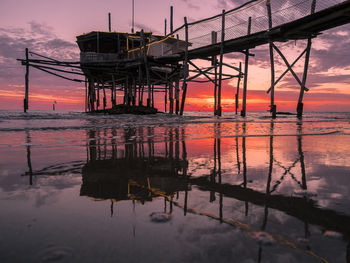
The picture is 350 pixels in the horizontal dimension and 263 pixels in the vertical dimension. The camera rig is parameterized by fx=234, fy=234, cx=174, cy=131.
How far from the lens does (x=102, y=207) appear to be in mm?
1214

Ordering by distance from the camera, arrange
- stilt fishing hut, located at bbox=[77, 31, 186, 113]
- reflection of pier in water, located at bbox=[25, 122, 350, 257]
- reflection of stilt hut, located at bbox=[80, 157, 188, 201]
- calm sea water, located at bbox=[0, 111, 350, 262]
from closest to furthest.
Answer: calm sea water, located at bbox=[0, 111, 350, 262] → reflection of pier in water, located at bbox=[25, 122, 350, 257] → reflection of stilt hut, located at bbox=[80, 157, 188, 201] → stilt fishing hut, located at bbox=[77, 31, 186, 113]

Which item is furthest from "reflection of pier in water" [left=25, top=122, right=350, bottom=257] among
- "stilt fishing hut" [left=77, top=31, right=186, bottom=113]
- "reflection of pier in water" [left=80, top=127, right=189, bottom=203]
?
"stilt fishing hut" [left=77, top=31, right=186, bottom=113]

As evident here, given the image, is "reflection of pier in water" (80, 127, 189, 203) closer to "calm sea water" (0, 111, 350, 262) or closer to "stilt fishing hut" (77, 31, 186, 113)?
"calm sea water" (0, 111, 350, 262)

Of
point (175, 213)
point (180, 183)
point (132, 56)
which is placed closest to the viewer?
point (175, 213)

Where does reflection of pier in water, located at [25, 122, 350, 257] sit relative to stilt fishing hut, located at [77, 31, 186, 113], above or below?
below

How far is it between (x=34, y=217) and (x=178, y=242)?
27.3 inches

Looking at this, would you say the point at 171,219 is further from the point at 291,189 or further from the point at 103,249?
the point at 291,189

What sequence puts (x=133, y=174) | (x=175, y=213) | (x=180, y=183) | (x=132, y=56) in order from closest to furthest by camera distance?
(x=175, y=213), (x=180, y=183), (x=133, y=174), (x=132, y=56)

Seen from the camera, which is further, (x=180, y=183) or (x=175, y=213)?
(x=180, y=183)

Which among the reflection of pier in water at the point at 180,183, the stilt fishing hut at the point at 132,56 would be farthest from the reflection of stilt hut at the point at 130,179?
the stilt fishing hut at the point at 132,56

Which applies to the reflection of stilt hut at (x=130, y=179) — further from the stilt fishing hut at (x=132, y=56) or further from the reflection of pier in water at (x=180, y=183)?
the stilt fishing hut at (x=132, y=56)

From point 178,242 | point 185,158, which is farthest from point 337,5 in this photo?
point 178,242

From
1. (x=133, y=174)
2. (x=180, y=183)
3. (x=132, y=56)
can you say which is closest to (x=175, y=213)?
(x=180, y=183)

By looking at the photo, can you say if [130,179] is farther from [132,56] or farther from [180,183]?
[132,56]
